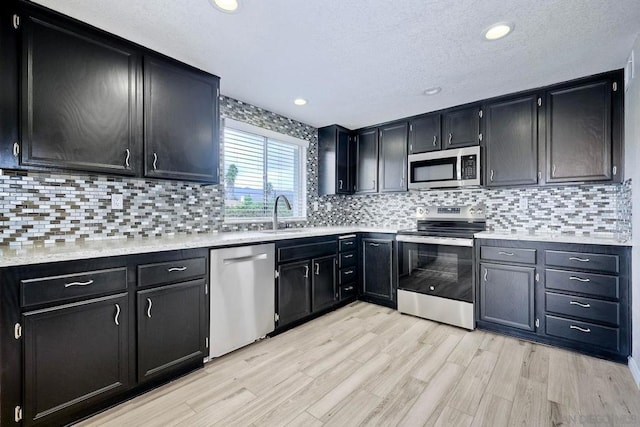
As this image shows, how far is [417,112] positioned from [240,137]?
2154mm

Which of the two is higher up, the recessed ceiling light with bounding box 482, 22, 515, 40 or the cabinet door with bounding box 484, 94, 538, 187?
the recessed ceiling light with bounding box 482, 22, 515, 40

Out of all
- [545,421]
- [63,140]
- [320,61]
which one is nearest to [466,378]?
[545,421]

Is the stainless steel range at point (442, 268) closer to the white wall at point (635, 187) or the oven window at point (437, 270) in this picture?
the oven window at point (437, 270)

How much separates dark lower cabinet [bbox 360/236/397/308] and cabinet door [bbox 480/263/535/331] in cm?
97

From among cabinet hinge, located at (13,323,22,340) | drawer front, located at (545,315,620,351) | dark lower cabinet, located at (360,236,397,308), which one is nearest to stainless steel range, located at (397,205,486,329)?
dark lower cabinet, located at (360,236,397,308)

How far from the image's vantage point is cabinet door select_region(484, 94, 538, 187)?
2.87 metres

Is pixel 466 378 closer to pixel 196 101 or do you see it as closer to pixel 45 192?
pixel 196 101

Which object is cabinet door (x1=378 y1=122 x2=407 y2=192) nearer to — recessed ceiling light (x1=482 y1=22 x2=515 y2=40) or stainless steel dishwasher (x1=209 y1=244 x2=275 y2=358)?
recessed ceiling light (x1=482 y1=22 x2=515 y2=40)

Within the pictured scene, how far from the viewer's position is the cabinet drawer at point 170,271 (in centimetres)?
185

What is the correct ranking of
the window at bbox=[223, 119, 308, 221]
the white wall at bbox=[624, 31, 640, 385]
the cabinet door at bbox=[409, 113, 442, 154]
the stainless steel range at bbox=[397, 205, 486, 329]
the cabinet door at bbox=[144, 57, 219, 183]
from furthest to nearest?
1. the cabinet door at bbox=[409, 113, 442, 154]
2. the window at bbox=[223, 119, 308, 221]
3. the stainless steel range at bbox=[397, 205, 486, 329]
4. the cabinet door at bbox=[144, 57, 219, 183]
5. the white wall at bbox=[624, 31, 640, 385]

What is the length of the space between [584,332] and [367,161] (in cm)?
290

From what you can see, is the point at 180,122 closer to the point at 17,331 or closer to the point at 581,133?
the point at 17,331

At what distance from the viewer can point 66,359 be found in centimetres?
156

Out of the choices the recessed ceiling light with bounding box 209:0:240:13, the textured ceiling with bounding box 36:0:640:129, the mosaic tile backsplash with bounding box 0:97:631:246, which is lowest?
the mosaic tile backsplash with bounding box 0:97:631:246
